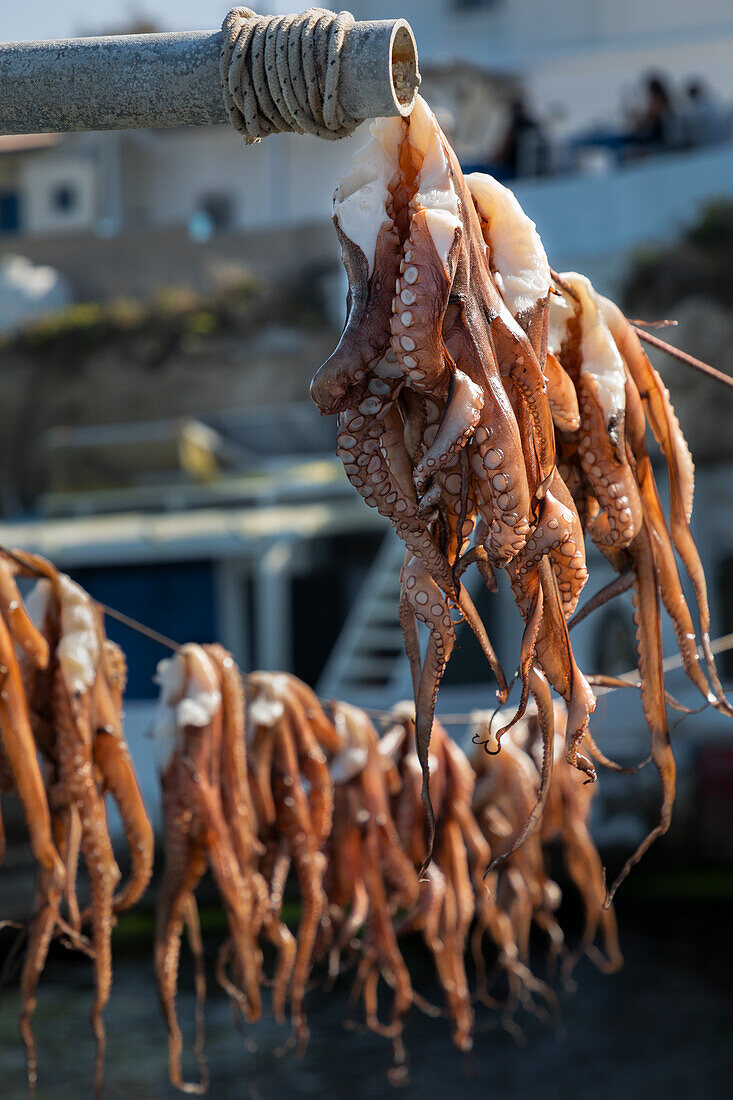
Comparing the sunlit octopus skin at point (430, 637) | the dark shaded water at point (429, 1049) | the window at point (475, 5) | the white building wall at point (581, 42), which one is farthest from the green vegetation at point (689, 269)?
the sunlit octopus skin at point (430, 637)

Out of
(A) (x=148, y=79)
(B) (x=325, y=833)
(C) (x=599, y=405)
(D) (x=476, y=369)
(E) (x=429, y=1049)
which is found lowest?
(E) (x=429, y=1049)

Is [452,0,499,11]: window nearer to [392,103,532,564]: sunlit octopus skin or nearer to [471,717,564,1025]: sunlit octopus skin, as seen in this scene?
[471,717,564,1025]: sunlit octopus skin

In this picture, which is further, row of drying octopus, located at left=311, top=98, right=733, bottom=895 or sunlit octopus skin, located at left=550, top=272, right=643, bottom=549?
sunlit octopus skin, located at left=550, top=272, right=643, bottom=549

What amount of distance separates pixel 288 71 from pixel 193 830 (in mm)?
2158

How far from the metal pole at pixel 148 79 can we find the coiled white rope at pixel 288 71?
0.01 m

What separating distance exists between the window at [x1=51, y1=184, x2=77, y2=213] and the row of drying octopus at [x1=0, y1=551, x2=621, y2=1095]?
24565 mm

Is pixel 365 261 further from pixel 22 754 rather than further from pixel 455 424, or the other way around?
pixel 22 754

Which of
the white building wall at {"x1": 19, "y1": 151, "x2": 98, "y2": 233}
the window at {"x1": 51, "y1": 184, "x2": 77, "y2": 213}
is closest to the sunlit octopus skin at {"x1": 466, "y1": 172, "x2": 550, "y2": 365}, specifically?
the white building wall at {"x1": 19, "y1": 151, "x2": 98, "y2": 233}

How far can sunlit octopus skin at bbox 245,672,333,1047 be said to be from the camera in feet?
11.8

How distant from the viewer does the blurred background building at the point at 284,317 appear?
14406mm

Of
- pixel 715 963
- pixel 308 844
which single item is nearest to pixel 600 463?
pixel 308 844

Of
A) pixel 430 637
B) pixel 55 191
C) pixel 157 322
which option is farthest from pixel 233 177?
pixel 430 637

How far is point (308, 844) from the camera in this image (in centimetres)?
363

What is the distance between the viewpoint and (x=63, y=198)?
26.9m
